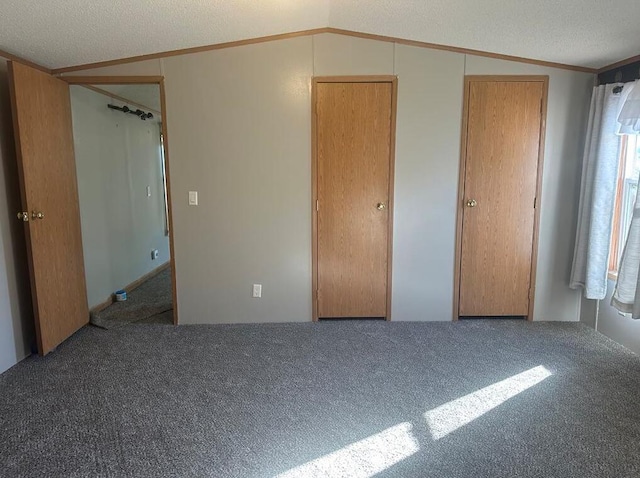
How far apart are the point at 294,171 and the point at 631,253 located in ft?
8.48

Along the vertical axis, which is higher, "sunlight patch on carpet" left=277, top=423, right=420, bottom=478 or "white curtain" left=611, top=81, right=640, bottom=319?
"white curtain" left=611, top=81, right=640, bottom=319

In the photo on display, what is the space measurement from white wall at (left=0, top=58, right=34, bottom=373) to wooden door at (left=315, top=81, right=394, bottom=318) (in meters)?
2.23

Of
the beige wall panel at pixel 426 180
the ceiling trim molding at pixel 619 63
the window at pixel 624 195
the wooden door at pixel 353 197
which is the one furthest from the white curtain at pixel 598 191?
the wooden door at pixel 353 197

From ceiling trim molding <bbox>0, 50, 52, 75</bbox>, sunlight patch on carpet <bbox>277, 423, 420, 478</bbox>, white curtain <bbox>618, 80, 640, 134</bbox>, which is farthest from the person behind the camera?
white curtain <bbox>618, 80, 640, 134</bbox>

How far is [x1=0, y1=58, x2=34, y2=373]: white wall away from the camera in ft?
8.94

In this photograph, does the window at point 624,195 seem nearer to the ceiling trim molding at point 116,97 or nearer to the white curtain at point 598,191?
the white curtain at point 598,191

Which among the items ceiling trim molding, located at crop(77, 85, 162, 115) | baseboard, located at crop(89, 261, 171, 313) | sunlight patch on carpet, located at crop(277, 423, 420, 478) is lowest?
sunlight patch on carpet, located at crop(277, 423, 420, 478)

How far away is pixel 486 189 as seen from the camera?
3.52 meters

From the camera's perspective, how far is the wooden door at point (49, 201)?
274 cm

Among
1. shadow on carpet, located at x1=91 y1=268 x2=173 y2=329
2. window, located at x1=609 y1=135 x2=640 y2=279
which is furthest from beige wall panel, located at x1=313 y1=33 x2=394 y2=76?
shadow on carpet, located at x1=91 y1=268 x2=173 y2=329

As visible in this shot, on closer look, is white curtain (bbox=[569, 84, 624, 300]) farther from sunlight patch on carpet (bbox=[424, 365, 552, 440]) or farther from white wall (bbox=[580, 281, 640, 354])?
sunlight patch on carpet (bbox=[424, 365, 552, 440])

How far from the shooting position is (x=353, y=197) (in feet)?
11.6

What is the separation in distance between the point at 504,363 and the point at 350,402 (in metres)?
Result: 1.21

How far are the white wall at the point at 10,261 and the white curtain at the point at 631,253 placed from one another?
4.26 metres
